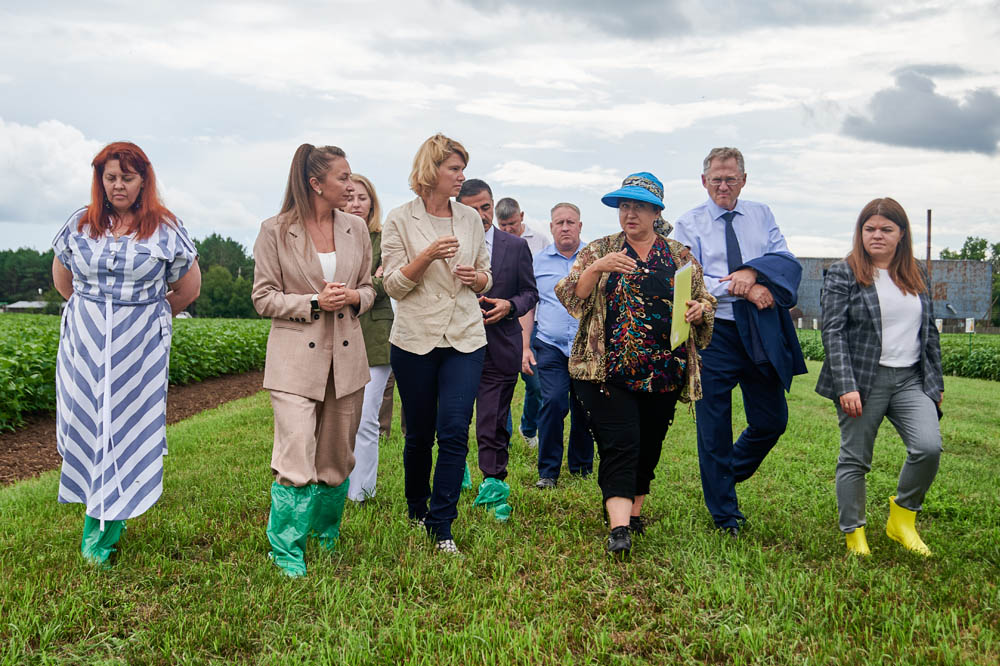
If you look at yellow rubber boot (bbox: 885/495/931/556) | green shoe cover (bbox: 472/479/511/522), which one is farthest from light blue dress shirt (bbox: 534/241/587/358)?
yellow rubber boot (bbox: 885/495/931/556)

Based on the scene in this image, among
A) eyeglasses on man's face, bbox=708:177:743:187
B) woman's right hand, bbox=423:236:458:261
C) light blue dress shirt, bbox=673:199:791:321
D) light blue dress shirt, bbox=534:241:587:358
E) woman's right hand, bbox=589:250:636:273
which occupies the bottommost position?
light blue dress shirt, bbox=534:241:587:358

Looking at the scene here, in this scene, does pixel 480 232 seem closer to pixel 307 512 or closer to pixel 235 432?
pixel 307 512

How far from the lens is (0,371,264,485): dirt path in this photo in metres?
8.54

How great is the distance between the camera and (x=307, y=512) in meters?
4.00

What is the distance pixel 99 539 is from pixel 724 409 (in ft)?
11.9

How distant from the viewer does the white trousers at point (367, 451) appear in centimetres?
551

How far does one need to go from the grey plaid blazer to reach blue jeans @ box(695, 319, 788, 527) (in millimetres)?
361

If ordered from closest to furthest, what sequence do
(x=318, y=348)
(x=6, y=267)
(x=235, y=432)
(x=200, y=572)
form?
(x=200, y=572) → (x=318, y=348) → (x=235, y=432) → (x=6, y=267)

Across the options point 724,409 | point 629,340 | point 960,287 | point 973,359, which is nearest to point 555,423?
point 724,409

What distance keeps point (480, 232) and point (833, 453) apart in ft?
16.9

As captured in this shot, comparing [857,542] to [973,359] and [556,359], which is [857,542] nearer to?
[556,359]

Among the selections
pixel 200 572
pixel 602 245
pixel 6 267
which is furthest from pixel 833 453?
pixel 6 267

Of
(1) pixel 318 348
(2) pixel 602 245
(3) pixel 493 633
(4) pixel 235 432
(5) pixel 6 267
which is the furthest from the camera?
(5) pixel 6 267

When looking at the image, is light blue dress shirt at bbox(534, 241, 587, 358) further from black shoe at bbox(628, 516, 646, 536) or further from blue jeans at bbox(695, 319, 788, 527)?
black shoe at bbox(628, 516, 646, 536)
